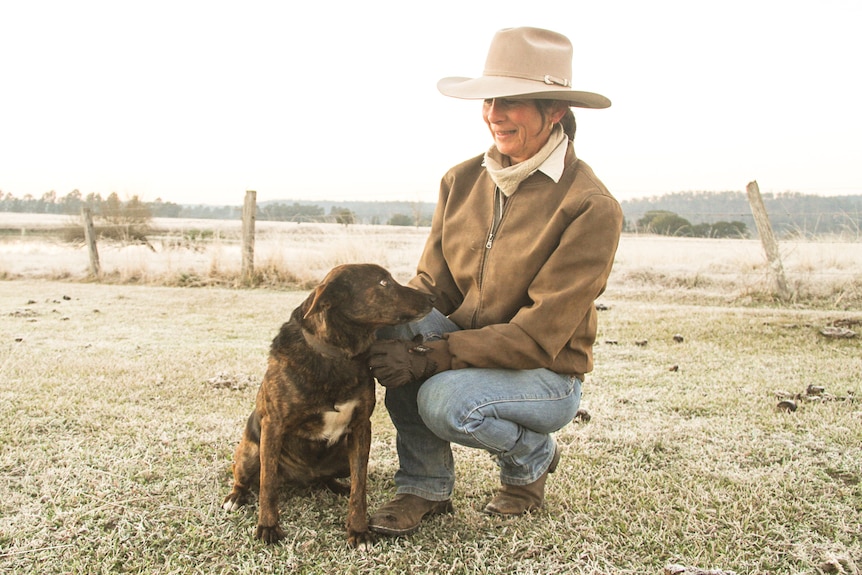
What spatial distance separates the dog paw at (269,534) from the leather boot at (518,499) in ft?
2.94

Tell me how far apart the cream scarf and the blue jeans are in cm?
65

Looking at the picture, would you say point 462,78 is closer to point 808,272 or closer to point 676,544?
point 676,544

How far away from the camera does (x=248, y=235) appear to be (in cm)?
1230

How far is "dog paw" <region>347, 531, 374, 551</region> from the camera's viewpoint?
276cm

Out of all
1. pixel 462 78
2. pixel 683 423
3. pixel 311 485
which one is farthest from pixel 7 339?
pixel 683 423

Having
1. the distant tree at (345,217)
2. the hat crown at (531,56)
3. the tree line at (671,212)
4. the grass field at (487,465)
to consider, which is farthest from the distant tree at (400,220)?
the hat crown at (531,56)

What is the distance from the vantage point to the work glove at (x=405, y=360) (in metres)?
2.71

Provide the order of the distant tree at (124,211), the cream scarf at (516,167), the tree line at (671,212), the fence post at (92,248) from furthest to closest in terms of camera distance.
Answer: the distant tree at (124,211) → the fence post at (92,248) → the tree line at (671,212) → the cream scarf at (516,167)

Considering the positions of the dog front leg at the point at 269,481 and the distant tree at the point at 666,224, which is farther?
the distant tree at the point at 666,224

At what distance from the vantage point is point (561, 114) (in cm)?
304

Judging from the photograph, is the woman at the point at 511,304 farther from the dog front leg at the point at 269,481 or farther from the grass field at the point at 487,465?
the dog front leg at the point at 269,481

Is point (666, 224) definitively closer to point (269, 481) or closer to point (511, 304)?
point (511, 304)

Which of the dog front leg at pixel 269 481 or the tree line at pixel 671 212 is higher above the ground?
the tree line at pixel 671 212

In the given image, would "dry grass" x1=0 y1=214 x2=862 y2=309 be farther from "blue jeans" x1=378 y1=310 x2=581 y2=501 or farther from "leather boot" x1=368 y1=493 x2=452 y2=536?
"leather boot" x1=368 y1=493 x2=452 y2=536
